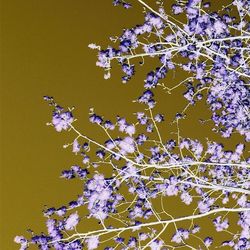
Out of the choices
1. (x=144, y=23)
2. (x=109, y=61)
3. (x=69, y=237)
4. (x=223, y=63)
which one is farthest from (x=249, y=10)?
(x=69, y=237)

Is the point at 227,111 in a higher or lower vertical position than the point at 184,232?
higher

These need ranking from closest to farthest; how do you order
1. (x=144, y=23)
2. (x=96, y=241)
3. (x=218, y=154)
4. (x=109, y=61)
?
(x=96, y=241) → (x=109, y=61) → (x=144, y=23) → (x=218, y=154)

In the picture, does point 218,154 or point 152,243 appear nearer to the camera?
point 152,243

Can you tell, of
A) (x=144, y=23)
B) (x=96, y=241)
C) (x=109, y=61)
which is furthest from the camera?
(x=144, y=23)

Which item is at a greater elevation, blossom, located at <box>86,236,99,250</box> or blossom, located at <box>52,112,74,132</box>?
blossom, located at <box>52,112,74,132</box>

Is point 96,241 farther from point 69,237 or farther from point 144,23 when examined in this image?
point 144,23

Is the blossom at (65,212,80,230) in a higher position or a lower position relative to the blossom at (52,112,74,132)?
lower

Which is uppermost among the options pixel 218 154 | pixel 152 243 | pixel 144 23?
pixel 144 23

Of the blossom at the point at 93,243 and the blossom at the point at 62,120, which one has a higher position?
the blossom at the point at 62,120

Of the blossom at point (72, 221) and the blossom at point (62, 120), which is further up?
the blossom at point (62, 120)

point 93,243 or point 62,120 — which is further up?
point 62,120
